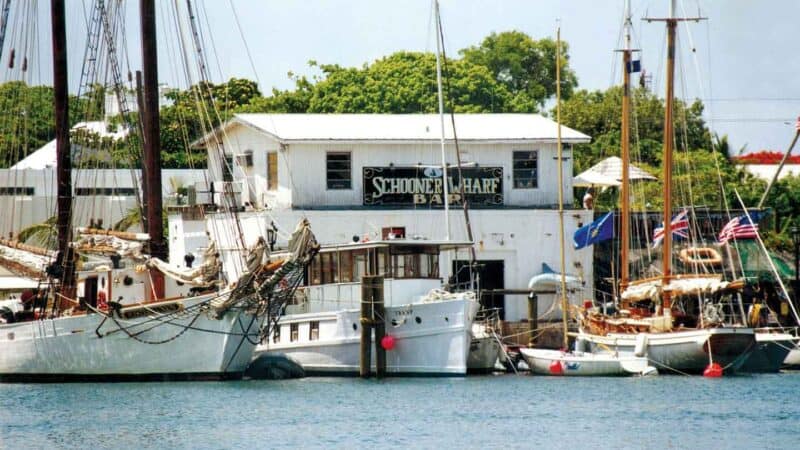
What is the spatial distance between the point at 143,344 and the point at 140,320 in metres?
0.90

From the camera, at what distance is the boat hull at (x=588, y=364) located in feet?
189

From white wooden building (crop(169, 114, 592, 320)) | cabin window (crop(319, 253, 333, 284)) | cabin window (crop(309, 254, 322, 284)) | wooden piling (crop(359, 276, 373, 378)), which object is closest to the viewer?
wooden piling (crop(359, 276, 373, 378))

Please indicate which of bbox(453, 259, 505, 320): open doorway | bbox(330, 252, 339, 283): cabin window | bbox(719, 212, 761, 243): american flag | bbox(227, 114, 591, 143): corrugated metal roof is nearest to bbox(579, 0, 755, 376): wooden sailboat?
bbox(719, 212, 761, 243): american flag

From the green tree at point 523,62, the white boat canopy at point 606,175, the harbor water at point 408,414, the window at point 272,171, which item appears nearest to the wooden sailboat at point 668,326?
the harbor water at point 408,414

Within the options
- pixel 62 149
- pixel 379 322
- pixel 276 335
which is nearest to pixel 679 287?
pixel 379 322

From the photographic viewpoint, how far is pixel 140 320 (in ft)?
170

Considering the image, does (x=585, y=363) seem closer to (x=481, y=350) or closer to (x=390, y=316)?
(x=481, y=350)

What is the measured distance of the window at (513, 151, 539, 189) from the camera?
222 feet

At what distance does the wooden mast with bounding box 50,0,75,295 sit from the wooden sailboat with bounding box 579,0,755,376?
17.7 metres

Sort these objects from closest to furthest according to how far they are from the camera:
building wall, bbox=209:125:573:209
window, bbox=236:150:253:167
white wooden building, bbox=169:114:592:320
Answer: white wooden building, bbox=169:114:592:320 < building wall, bbox=209:125:573:209 < window, bbox=236:150:253:167

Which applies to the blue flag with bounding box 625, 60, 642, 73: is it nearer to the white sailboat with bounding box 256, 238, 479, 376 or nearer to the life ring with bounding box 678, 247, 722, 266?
the life ring with bounding box 678, 247, 722, 266

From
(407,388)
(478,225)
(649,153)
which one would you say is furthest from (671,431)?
(649,153)

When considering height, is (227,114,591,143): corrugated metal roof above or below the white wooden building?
above

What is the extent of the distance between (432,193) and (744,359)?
14.6 m
